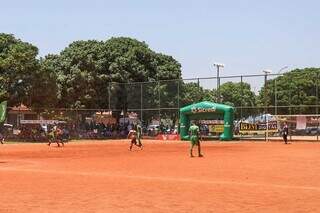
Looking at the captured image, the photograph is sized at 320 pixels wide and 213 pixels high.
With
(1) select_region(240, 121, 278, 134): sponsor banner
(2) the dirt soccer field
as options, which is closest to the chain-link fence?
(1) select_region(240, 121, 278, 134): sponsor banner

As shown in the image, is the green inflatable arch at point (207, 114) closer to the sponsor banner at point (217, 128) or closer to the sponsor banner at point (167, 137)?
the sponsor banner at point (217, 128)

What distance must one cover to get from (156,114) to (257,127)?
13.8 m

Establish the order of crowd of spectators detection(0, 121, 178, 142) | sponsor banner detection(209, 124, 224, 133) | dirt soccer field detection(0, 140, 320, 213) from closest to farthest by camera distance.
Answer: dirt soccer field detection(0, 140, 320, 213) < crowd of spectators detection(0, 121, 178, 142) < sponsor banner detection(209, 124, 224, 133)

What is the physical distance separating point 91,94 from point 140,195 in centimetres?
5535

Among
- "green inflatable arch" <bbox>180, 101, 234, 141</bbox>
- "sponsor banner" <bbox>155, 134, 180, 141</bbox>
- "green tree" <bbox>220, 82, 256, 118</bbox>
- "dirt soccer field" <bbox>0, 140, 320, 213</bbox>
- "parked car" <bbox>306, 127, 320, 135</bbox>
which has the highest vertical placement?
"green tree" <bbox>220, 82, 256, 118</bbox>

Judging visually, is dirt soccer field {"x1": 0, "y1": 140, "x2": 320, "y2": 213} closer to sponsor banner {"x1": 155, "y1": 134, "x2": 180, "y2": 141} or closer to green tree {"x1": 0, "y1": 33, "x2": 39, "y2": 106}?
green tree {"x1": 0, "y1": 33, "x2": 39, "y2": 106}

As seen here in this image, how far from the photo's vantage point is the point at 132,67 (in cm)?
7275

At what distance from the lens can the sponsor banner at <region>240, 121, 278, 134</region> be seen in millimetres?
57906

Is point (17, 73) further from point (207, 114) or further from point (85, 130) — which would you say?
point (207, 114)

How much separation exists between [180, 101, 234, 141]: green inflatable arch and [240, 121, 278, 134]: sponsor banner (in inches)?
91.4

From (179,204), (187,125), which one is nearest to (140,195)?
(179,204)

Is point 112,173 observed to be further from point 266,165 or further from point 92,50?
point 92,50

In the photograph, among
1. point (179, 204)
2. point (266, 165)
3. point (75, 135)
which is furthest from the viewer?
point (75, 135)

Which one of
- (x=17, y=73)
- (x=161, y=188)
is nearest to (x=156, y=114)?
(x=17, y=73)
